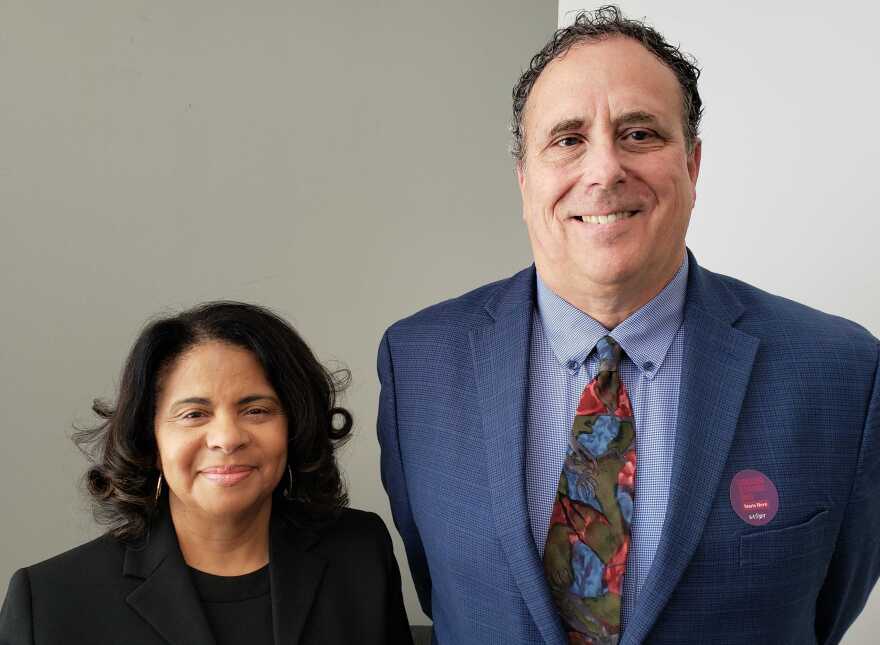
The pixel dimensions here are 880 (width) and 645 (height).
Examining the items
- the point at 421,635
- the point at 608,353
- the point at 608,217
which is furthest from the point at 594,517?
the point at 421,635

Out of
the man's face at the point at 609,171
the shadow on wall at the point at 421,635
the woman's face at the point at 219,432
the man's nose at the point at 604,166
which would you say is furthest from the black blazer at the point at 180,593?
the shadow on wall at the point at 421,635

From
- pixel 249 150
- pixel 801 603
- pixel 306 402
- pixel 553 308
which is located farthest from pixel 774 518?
pixel 249 150

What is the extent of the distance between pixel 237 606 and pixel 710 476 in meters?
0.85

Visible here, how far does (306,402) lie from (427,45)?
1.96m

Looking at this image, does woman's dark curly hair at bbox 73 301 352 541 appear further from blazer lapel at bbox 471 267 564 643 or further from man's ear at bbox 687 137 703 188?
man's ear at bbox 687 137 703 188

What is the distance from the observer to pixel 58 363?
3.00 m

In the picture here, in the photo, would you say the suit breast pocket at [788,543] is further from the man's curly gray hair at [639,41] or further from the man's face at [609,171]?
the man's curly gray hair at [639,41]

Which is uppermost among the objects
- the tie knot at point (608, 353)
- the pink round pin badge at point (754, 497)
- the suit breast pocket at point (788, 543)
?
the tie knot at point (608, 353)

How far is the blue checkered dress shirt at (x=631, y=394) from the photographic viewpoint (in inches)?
62.2

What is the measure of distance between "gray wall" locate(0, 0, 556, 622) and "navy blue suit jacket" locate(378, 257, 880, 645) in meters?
1.56

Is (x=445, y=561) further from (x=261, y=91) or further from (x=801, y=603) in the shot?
(x=261, y=91)

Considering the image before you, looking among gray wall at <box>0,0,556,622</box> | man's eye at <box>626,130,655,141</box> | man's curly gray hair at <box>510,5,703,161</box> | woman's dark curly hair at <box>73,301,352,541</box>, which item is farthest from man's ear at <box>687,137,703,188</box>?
gray wall at <box>0,0,556,622</box>

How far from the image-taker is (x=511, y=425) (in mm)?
1650

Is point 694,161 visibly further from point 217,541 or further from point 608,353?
point 217,541
